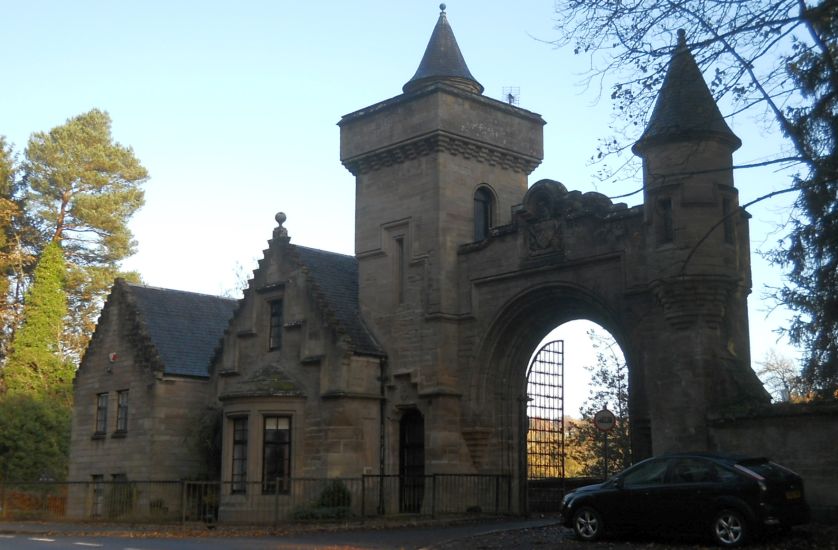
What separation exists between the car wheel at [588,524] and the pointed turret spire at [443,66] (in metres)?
15.9

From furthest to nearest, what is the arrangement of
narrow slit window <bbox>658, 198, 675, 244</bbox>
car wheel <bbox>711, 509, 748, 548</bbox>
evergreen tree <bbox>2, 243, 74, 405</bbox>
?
evergreen tree <bbox>2, 243, 74, 405</bbox>, narrow slit window <bbox>658, 198, 675, 244</bbox>, car wheel <bbox>711, 509, 748, 548</bbox>

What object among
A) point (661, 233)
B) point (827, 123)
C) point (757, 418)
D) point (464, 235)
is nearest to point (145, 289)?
point (464, 235)

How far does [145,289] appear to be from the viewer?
3594 cm

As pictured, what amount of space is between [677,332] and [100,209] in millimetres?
40544

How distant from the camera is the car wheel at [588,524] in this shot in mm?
17391

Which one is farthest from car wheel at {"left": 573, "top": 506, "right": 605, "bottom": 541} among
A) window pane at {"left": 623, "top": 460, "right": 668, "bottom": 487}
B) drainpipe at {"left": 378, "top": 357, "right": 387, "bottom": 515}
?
drainpipe at {"left": 378, "top": 357, "right": 387, "bottom": 515}

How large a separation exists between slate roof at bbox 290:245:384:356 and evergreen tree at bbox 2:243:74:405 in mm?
22844

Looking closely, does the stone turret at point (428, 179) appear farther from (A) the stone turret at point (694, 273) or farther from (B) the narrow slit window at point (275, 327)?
(A) the stone turret at point (694, 273)

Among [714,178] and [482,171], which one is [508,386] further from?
[714,178]

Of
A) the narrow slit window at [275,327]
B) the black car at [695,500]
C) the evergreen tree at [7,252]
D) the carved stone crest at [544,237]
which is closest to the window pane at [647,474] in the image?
the black car at [695,500]

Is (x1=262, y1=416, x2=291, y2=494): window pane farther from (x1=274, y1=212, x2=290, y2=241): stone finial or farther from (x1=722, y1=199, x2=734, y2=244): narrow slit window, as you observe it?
(x1=722, y1=199, x2=734, y2=244): narrow slit window

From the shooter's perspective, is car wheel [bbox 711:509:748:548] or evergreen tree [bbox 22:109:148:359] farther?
evergreen tree [bbox 22:109:148:359]

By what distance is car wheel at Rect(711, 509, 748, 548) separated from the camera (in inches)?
608

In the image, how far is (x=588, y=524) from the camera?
1753 centimetres
